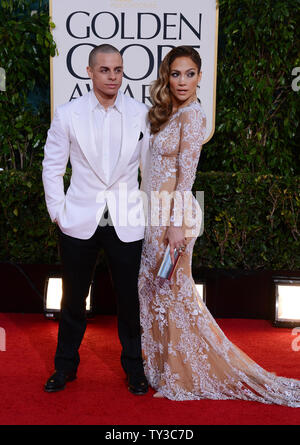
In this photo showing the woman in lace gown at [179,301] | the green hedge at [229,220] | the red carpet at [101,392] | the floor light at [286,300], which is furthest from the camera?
the green hedge at [229,220]

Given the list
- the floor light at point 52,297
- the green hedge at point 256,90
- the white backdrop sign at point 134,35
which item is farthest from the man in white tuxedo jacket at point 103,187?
the green hedge at point 256,90

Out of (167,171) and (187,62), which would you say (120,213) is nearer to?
(167,171)

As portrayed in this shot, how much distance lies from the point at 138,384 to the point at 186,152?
1.16 m

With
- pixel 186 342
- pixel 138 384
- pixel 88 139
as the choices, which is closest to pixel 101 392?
pixel 138 384

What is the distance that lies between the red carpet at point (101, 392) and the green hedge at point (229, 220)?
615mm

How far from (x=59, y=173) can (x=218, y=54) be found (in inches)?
91.7

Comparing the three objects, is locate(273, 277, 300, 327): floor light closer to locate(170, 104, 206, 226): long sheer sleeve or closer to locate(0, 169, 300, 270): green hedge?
locate(0, 169, 300, 270): green hedge

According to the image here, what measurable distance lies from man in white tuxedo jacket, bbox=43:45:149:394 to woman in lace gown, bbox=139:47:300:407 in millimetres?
74

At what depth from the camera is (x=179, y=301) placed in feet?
8.42

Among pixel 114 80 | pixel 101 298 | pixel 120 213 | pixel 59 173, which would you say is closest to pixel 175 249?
pixel 120 213

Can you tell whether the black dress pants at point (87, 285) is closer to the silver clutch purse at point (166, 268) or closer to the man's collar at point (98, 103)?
the silver clutch purse at point (166, 268)

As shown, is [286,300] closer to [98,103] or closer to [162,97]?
[162,97]

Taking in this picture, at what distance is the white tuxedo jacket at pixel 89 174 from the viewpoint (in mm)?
2420
